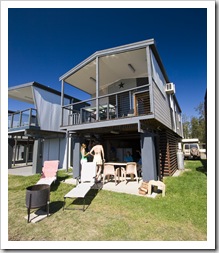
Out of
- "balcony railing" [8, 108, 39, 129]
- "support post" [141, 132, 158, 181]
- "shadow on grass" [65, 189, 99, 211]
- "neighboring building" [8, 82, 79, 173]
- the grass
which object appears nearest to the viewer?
the grass

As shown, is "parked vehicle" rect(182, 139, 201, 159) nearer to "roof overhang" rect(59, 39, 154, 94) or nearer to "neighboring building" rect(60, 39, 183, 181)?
"neighboring building" rect(60, 39, 183, 181)

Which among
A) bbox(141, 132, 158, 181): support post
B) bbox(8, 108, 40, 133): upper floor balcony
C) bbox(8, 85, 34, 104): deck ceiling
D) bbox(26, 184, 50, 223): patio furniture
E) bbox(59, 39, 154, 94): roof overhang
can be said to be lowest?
bbox(26, 184, 50, 223): patio furniture

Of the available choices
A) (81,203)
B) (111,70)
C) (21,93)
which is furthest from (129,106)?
(21,93)

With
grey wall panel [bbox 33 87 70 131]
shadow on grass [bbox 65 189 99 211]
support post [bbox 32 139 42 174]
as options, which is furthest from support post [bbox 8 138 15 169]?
shadow on grass [bbox 65 189 99 211]

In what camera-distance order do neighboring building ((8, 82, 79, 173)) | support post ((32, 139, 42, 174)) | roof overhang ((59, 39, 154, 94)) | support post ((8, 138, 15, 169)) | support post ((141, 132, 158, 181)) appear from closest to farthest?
1. support post ((141, 132, 158, 181))
2. roof overhang ((59, 39, 154, 94))
3. support post ((32, 139, 42, 174))
4. neighboring building ((8, 82, 79, 173))
5. support post ((8, 138, 15, 169))

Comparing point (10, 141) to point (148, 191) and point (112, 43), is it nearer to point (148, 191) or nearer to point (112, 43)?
point (112, 43)

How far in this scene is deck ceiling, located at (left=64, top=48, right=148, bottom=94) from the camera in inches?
302

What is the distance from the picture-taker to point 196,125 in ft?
122

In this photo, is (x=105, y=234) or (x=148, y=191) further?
(x=148, y=191)

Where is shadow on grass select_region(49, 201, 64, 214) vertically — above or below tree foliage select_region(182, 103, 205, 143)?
below

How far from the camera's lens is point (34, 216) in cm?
391
